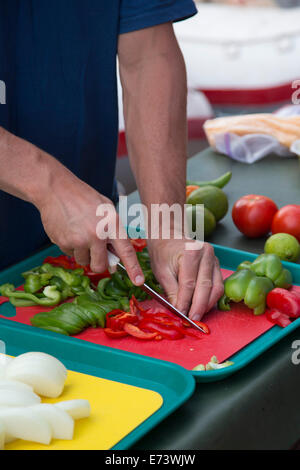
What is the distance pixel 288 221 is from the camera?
1955 mm

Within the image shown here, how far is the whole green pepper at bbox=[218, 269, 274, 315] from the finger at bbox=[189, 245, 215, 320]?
0.14 ft

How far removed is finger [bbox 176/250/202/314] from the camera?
1585 millimetres

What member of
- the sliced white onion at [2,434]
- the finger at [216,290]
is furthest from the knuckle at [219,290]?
the sliced white onion at [2,434]

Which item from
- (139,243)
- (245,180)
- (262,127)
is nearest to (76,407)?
(139,243)

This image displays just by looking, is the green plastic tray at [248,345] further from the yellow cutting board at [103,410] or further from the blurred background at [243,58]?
the blurred background at [243,58]

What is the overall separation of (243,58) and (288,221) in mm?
3761

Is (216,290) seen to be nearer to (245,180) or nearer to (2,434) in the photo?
(2,434)

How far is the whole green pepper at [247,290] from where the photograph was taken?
1.55 meters

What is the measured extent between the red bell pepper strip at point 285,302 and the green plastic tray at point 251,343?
0.04 metres

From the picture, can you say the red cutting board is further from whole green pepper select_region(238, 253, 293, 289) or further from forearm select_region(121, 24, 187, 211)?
forearm select_region(121, 24, 187, 211)

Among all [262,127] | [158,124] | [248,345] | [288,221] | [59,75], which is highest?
[59,75]

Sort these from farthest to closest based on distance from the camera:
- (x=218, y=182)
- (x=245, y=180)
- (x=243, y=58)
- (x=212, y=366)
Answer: (x=243, y=58) < (x=245, y=180) < (x=218, y=182) < (x=212, y=366)

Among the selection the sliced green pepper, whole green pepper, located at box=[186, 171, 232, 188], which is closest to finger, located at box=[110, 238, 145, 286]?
the sliced green pepper
